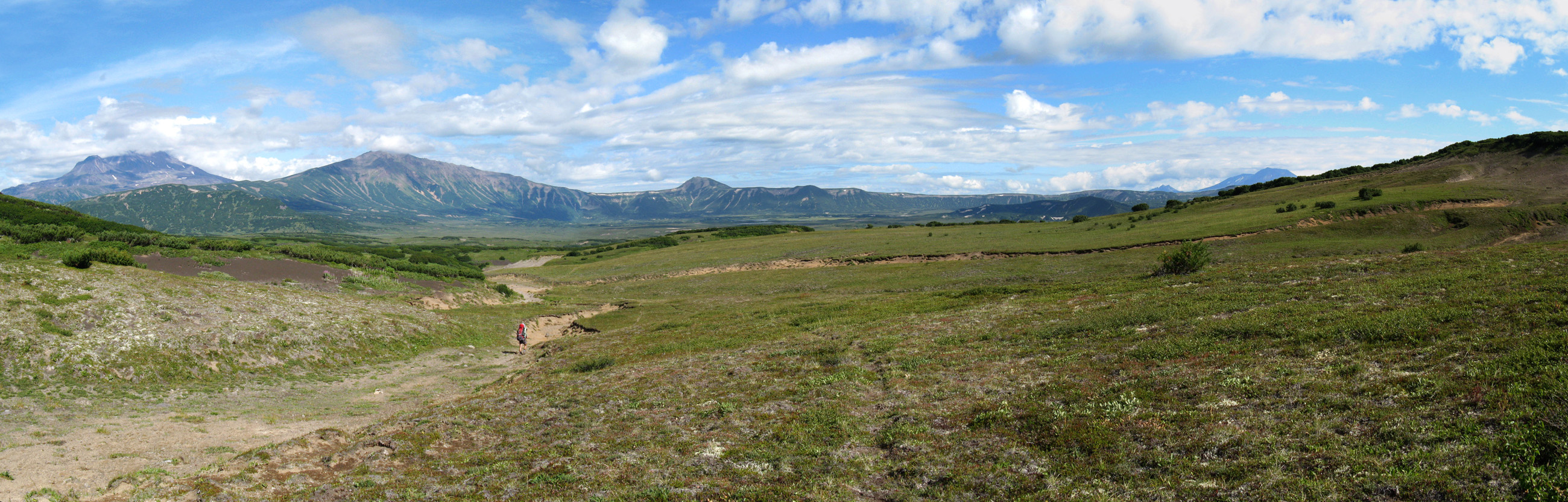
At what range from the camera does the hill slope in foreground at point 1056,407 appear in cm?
1079

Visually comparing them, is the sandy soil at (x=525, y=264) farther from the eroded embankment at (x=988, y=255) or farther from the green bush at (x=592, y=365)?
the green bush at (x=592, y=365)

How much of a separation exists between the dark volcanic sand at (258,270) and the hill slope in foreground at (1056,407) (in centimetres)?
2908

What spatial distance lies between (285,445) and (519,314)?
35.8 meters

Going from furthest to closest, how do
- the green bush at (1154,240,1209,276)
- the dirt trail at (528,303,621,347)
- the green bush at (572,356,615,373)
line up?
the dirt trail at (528,303,621,347)
the green bush at (1154,240,1209,276)
the green bush at (572,356,615,373)

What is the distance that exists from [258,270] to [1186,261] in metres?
73.0

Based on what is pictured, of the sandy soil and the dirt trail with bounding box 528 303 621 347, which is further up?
the dirt trail with bounding box 528 303 621 347

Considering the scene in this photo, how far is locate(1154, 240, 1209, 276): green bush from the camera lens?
42.5 m

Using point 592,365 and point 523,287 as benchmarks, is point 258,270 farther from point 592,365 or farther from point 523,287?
point 592,365

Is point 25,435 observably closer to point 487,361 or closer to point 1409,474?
point 487,361

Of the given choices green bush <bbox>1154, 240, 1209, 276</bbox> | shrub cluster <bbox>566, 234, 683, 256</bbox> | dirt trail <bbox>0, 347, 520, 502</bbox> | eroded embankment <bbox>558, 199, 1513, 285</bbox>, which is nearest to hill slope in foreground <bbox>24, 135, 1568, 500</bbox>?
dirt trail <bbox>0, 347, 520, 502</bbox>

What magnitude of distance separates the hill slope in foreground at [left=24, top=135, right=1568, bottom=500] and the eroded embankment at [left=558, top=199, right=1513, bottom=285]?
33810 mm

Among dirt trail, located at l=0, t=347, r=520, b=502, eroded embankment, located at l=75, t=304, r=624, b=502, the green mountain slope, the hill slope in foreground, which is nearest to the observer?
the hill slope in foreground

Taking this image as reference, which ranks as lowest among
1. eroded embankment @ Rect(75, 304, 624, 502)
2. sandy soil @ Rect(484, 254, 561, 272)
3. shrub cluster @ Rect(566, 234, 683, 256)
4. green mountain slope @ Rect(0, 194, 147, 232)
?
sandy soil @ Rect(484, 254, 561, 272)

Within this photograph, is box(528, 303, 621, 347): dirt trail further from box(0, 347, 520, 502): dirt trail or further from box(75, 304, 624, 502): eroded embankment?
box(75, 304, 624, 502): eroded embankment
